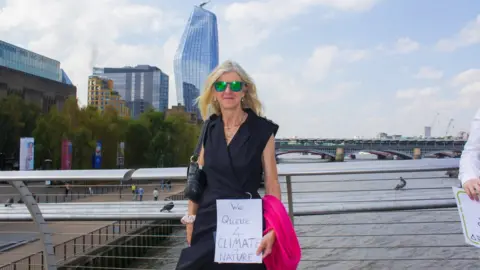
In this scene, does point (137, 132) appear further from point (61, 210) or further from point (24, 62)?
point (61, 210)

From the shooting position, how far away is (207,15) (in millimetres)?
137500

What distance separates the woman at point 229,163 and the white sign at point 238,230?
5cm

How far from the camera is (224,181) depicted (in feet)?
7.91

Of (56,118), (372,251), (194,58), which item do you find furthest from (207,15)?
(372,251)

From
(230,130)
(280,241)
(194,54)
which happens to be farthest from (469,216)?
(194,54)

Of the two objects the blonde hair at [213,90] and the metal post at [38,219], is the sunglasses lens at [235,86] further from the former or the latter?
the metal post at [38,219]

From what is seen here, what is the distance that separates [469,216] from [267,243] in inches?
38.4

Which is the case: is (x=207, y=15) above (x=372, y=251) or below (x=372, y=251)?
above

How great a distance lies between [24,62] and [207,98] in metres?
65.9

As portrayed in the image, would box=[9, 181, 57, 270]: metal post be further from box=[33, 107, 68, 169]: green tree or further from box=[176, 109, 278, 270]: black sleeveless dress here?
box=[33, 107, 68, 169]: green tree

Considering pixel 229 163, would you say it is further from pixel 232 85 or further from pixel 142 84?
pixel 142 84

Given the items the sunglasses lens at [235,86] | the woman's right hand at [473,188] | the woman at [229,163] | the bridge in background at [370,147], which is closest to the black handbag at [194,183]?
the woman at [229,163]

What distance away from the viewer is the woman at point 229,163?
2.41m

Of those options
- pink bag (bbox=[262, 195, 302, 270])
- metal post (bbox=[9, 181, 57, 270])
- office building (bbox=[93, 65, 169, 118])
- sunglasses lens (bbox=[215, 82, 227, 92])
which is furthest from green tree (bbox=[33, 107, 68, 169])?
office building (bbox=[93, 65, 169, 118])
